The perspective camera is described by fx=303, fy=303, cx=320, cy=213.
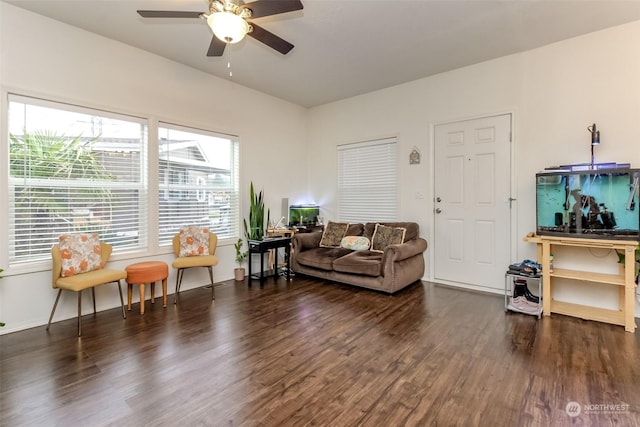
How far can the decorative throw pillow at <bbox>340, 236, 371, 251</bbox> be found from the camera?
14.7 feet

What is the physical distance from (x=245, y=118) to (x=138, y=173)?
182 centimetres

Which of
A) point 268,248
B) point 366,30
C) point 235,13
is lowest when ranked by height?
point 268,248

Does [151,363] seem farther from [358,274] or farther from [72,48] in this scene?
[72,48]

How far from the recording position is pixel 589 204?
2.94 metres

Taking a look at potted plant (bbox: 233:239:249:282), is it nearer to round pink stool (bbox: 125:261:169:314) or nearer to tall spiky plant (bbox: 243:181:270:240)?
tall spiky plant (bbox: 243:181:270:240)

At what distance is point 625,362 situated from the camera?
2.18 m

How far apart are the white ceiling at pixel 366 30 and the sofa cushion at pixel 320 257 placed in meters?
2.53

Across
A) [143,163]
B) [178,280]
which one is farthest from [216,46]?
[178,280]

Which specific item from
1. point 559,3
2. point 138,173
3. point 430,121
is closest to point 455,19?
point 559,3

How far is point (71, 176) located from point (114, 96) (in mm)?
993

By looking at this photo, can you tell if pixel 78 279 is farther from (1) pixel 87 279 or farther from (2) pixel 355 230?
(2) pixel 355 230
